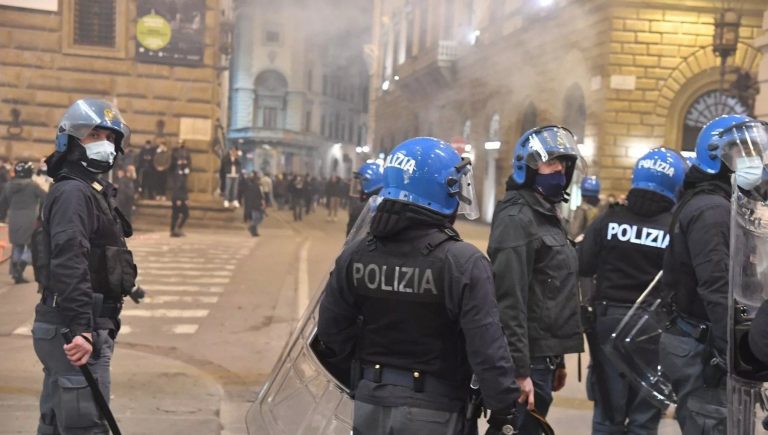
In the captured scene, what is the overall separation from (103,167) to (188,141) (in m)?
14.3

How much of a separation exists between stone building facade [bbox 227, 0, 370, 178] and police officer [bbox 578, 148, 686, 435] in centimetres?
5105

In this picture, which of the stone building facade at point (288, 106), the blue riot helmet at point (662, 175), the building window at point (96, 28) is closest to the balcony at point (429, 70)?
the building window at point (96, 28)

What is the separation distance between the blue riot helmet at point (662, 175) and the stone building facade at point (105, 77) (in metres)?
14.0

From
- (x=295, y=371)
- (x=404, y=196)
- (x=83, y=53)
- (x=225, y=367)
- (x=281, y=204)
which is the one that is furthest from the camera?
(x=281, y=204)

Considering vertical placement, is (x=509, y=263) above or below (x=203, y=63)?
below

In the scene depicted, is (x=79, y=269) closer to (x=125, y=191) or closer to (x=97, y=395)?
(x=97, y=395)

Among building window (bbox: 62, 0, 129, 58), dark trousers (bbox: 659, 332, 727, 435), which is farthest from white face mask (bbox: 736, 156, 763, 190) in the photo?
building window (bbox: 62, 0, 129, 58)

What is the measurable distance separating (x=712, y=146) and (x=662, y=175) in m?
0.59

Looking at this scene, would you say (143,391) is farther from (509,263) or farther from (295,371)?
(509,263)

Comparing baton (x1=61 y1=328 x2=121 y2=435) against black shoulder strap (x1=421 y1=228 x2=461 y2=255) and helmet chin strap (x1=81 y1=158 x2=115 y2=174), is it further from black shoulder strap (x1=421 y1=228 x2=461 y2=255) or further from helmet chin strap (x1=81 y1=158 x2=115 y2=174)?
black shoulder strap (x1=421 y1=228 x2=461 y2=255)

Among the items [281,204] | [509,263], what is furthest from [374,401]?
[281,204]

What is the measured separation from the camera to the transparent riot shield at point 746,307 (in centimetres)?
226

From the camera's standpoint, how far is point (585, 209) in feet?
27.9

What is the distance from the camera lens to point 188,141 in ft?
56.2
